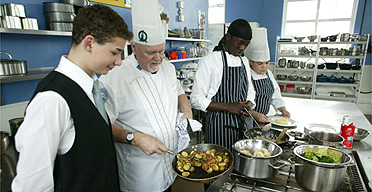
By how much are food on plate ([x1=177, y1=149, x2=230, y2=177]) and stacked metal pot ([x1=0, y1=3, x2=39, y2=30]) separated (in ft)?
5.09

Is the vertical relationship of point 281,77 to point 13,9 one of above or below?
below

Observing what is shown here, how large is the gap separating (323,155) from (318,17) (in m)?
5.84

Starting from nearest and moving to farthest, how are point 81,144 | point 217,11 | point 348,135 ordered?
point 81,144 < point 348,135 < point 217,11

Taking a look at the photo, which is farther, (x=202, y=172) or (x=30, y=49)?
(x=30, y=49)

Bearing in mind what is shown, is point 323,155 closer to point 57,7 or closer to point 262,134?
point 262,134

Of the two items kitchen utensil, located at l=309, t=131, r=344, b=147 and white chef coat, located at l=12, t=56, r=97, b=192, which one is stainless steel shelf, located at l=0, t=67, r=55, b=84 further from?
kitchen utensil, located at l=309, t=131, r=344, b=147

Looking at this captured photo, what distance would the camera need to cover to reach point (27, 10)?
183cm

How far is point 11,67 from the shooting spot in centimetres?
152

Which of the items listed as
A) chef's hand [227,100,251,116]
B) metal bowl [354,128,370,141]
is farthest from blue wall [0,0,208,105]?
metal bowl [354,128,370,141]

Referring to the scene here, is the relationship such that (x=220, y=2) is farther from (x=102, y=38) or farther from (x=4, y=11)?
(x=102, y=38)

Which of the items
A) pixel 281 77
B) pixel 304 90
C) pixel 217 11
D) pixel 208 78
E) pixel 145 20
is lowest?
pixel 304 90

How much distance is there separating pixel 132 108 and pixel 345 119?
1.41 meters

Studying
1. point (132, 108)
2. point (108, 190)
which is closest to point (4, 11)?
point (132, 108)

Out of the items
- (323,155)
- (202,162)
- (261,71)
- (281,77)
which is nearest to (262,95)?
(261,71)
